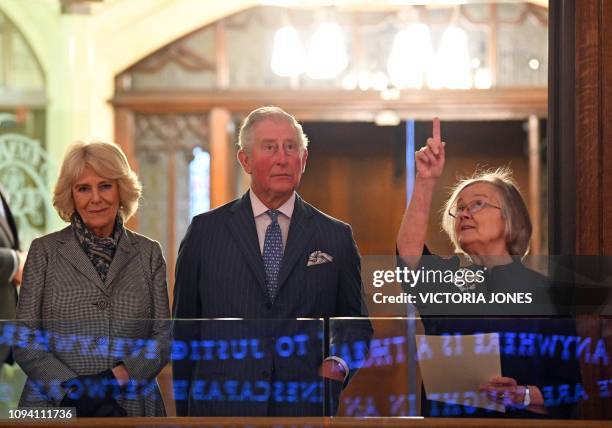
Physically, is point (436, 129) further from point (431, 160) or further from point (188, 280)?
point (188, 280)

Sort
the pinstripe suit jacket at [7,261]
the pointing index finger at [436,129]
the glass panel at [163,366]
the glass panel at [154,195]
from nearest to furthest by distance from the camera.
Answer: the glass panel at [163,366] < the pointing index finger at [436,129] < the pinstripe suit jacket at [7,261] < the glass panel at [154,195]

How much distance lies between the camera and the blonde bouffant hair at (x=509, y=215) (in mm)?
2723

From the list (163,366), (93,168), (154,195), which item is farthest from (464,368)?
(154,195)

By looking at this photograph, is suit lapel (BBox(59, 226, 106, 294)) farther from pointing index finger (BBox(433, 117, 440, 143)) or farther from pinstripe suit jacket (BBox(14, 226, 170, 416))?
pointing index finger (BBox(433, 117, 440, 143))

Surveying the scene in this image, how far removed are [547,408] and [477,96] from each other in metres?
1.92

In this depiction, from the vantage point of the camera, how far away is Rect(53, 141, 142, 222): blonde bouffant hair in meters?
2.73

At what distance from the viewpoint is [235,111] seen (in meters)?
4.41

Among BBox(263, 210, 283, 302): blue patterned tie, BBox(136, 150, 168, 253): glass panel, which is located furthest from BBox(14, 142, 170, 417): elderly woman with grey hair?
BBox(136, 150, 168, 253): glass panel

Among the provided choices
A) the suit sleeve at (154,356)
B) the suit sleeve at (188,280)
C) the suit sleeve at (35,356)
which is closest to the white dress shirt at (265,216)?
the suit sleeve at (188,280)

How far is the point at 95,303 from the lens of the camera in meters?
2.71

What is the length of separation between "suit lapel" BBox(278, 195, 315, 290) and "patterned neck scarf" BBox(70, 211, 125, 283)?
0.43 m

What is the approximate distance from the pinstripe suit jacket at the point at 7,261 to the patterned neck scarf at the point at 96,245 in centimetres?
76

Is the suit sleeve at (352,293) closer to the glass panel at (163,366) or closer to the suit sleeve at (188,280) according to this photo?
the glass panel at (163,366)

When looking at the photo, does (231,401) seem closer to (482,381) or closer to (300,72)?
(482,381)
